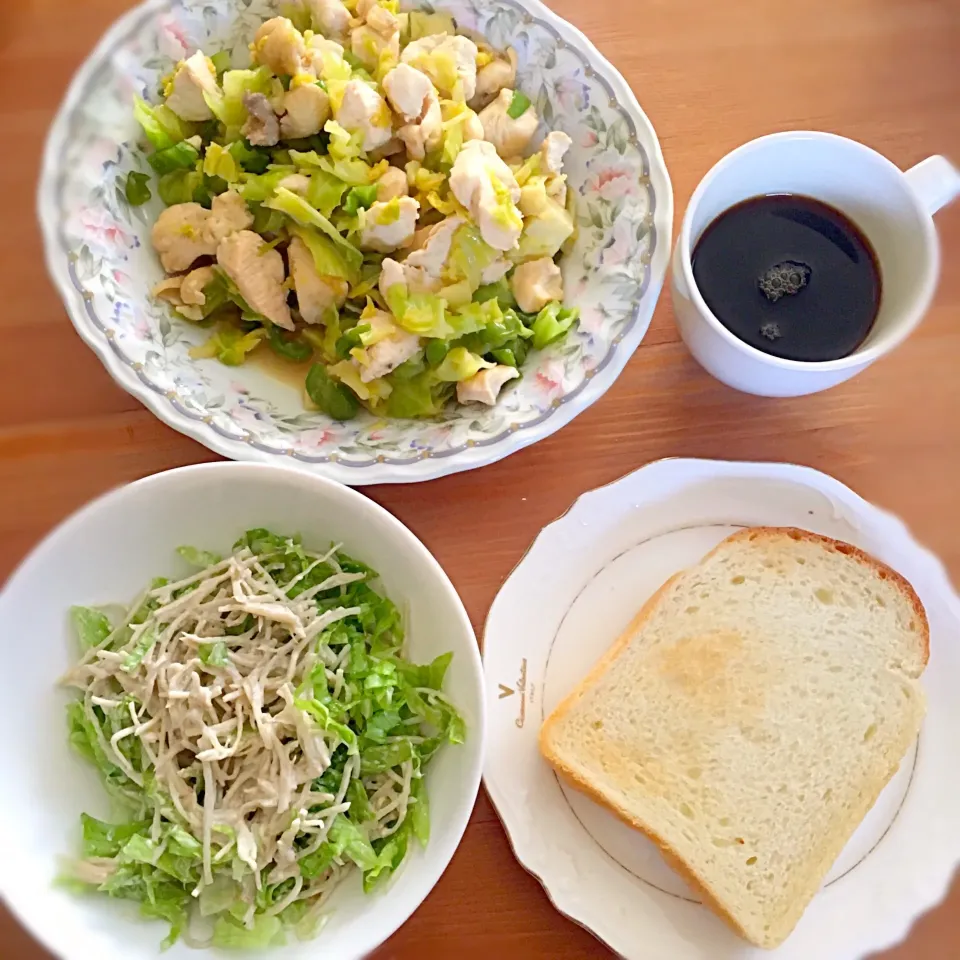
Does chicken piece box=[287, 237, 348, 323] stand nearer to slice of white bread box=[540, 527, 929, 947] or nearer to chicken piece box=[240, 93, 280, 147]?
chicken piece box=[240, 93, 280, 147]

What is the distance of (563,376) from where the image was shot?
3.27 ft

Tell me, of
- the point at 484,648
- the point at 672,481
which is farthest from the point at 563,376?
the point at 484,648

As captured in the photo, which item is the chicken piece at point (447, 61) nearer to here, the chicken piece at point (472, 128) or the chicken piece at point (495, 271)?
the chicken piece at point (472, 128)

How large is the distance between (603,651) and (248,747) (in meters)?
0.42

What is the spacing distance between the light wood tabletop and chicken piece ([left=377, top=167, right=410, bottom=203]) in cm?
32

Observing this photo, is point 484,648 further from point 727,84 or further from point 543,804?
point 727,84

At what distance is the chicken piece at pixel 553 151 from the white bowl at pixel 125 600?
0.44 metres

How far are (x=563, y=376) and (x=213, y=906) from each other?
64 centimetres

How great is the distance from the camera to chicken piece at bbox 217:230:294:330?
1007 mm

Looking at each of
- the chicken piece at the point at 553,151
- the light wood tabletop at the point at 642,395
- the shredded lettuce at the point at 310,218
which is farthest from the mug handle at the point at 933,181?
the shredded lettuce at the point at 310,218

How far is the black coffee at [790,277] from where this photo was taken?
101cm

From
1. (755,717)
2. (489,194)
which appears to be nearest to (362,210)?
(489,194)

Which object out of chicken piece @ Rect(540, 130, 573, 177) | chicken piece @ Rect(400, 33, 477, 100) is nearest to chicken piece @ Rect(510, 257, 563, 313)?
chicken piece @ Rect(540, 130, 573, 177)

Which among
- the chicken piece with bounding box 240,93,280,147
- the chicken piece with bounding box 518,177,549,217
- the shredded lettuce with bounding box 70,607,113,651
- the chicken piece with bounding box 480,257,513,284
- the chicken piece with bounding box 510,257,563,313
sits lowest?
the shredded lettuce with bounding box 70,607,113,651
